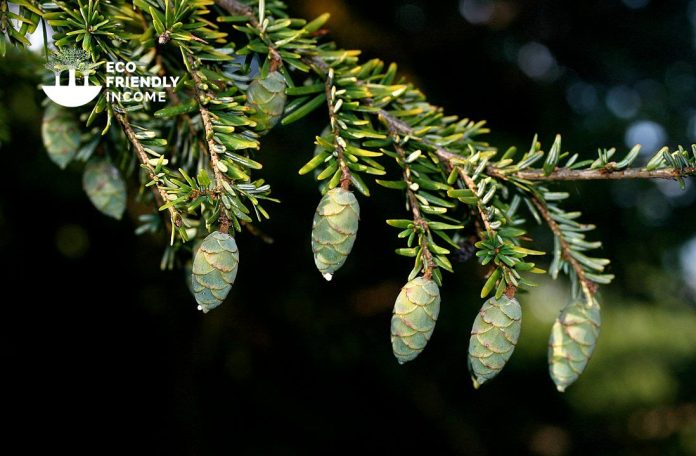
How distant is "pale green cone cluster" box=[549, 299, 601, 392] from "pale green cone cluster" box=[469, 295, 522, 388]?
0.10m

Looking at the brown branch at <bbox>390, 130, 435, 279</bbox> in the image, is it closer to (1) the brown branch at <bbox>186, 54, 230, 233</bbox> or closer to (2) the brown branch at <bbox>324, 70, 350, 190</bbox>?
(2) the brown branch at <bbox>324, 70, 350, 190</bbox>

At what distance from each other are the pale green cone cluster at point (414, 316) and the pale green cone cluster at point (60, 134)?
501 millimetres

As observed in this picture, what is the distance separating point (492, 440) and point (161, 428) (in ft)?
4.22

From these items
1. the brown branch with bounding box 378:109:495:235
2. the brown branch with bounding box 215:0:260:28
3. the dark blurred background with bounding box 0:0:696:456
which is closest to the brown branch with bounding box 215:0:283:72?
the brown branch with bounding box 215:0:260:28

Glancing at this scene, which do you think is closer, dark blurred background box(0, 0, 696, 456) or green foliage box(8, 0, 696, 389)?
green foliage box(8, 0, 696, 389)

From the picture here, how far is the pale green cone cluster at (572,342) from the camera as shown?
685mm

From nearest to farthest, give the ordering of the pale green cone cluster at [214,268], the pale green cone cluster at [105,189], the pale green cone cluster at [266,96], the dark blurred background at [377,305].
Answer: the pale green cone cluster at [214,268]
the pale green cone cluster at [266,96]
the pale green cone cluster at [105,189]
the dark blurred background at [377,305]

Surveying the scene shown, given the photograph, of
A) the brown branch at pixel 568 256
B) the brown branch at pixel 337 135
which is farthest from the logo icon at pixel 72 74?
the brown branch at pixel 568 256

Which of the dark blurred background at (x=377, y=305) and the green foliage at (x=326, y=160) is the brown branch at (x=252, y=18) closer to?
the green foliage at (x=326, y=160)

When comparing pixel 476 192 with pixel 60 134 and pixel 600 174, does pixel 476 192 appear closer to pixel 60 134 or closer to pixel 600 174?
pixel 600 174

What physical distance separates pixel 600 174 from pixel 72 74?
0.58 m

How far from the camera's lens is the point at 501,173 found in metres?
0.70

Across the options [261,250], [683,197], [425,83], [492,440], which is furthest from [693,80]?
[261,250]

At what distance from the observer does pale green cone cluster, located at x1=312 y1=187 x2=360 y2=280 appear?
1.95ft
